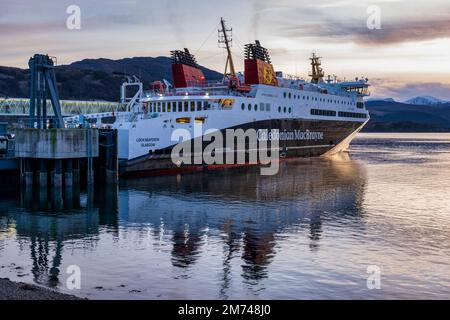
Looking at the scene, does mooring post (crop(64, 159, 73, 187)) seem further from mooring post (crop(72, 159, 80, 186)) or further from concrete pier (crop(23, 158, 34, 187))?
concrete pier (crop(23, 158, 34, 187))

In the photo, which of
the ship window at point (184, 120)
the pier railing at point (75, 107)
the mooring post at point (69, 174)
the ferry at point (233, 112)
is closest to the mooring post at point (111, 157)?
the ferry at point (233, 112)

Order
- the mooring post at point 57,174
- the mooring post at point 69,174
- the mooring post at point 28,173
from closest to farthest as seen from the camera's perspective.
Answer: the mooring post at point 57,174 → the mooring post at point 69,174 → the mooring post at point 28,173

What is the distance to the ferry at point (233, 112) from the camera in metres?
52.3

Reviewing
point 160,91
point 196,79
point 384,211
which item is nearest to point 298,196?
point 384,211

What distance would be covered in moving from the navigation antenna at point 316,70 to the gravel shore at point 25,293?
8152cm

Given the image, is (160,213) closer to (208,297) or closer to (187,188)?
(187,188)

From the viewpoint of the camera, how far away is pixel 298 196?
139 feet

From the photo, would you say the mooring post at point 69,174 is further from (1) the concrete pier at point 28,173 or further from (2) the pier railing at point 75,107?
(2) the pier railing at point 75,107

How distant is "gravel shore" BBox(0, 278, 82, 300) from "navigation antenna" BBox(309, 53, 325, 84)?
8152 centimetres

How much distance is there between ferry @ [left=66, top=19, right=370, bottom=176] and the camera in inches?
2061

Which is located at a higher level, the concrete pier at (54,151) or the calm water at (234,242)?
the concrete pier at (54,151)

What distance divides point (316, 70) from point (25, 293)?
84.6 m

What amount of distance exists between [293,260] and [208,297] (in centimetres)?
592
